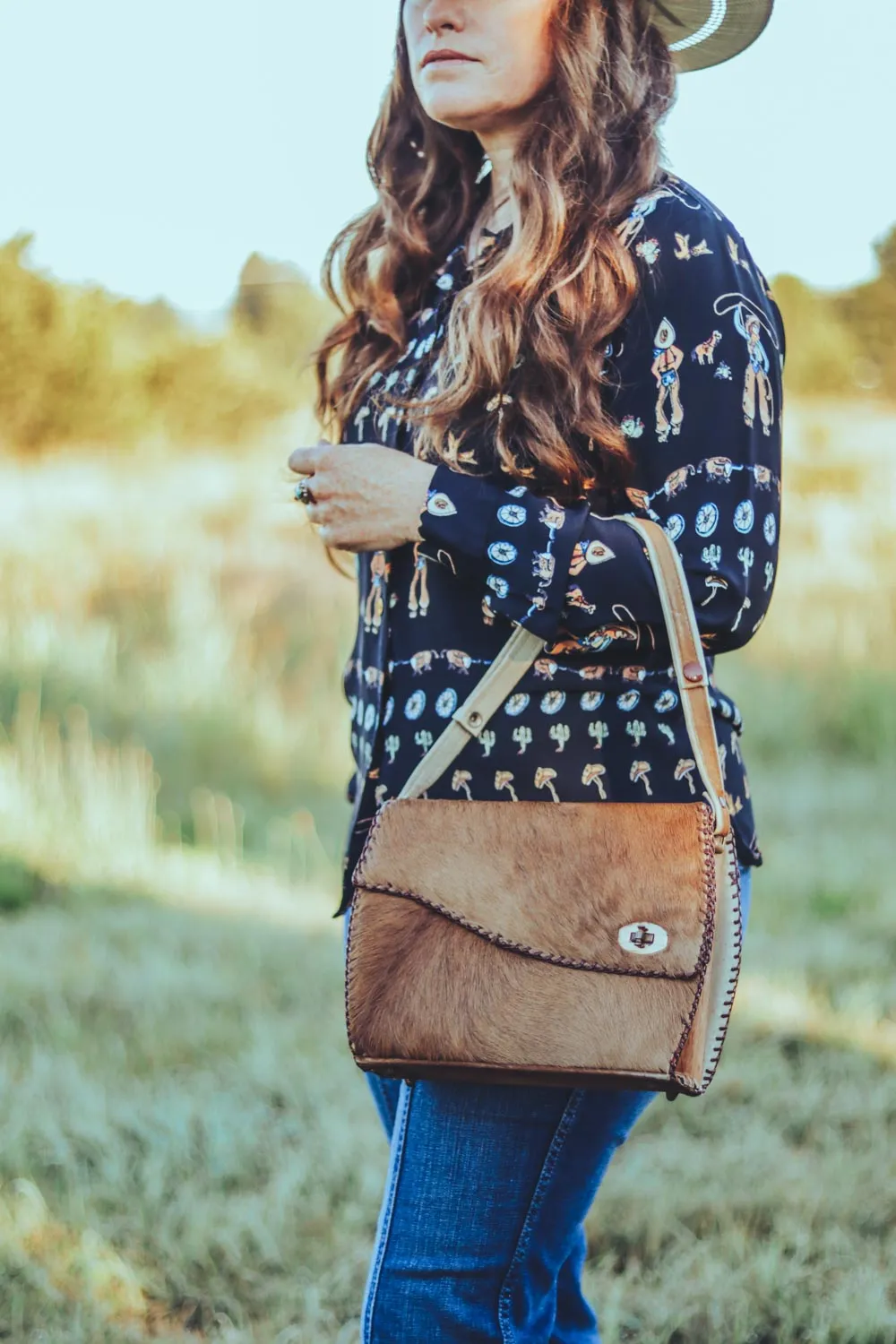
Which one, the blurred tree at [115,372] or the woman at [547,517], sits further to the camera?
the blurred tree at [115,372]

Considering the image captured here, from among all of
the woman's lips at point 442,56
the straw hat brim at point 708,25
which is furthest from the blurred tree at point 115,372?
the woman's lips at point 442,56

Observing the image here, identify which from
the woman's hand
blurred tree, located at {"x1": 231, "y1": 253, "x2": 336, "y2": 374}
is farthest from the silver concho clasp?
blurred tree, located at {"x1": 231, "y1": 253, "x2": 336, "y2": 374}

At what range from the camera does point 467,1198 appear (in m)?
1.31

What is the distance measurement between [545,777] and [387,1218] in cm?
49

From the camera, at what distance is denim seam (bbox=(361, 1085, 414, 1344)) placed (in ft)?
4.38

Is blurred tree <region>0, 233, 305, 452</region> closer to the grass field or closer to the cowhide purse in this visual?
the grass field

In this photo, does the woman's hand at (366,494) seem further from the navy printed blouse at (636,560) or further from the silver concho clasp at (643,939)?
the silver concho clasp at (643,939)

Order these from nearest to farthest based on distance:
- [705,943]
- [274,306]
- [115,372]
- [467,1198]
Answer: [705,943], [467,1198], [115,372], [274,306]

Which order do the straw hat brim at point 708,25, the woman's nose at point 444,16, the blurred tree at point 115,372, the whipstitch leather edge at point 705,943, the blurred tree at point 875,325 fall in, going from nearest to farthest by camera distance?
the whipstitch leather edge at point 705,943, the woman's nose at point 444,16, the straw hat brim at point 708,25, the blurred tree at point 115,372, the blurred tree at point 875,325

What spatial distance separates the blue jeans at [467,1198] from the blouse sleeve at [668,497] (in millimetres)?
487

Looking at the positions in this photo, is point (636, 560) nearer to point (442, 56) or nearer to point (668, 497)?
point (668, 497)

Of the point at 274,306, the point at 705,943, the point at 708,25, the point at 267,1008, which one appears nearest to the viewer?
the point at 705,943

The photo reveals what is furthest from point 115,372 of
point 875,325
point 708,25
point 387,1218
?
point 387,1218

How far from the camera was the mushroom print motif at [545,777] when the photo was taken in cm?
135
